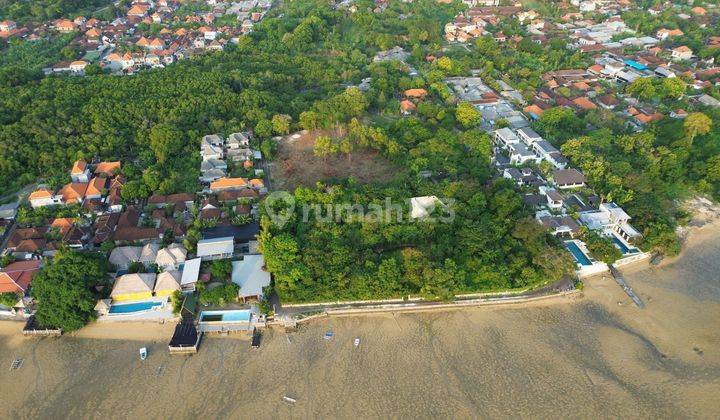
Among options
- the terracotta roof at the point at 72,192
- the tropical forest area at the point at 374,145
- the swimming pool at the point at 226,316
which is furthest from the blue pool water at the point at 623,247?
the terracotta roof at the point at 72,192

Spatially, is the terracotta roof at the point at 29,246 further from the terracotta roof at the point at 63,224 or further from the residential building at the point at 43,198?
the residential building at the point at 43,198

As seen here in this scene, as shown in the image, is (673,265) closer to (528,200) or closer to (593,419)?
(528,200)

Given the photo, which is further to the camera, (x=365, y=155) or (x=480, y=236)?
(x=365, y=155)

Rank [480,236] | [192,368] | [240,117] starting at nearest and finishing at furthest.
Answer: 1. [192,368]
2. [480,236]
3. [240,117]

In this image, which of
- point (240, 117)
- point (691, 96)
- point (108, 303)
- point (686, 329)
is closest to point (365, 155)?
point (240, 117)

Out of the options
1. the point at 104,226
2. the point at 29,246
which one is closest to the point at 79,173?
the point at 104,226

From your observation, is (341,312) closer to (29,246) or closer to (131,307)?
(131,307)

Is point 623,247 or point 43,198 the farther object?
point 43,198
